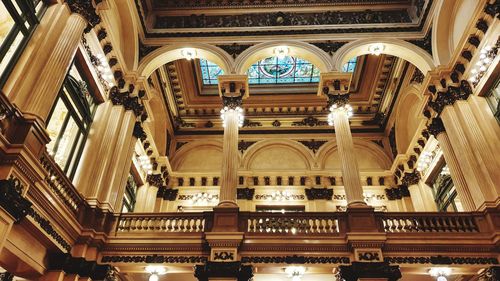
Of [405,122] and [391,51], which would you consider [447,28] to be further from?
[405,122]

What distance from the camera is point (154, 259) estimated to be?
335 inches

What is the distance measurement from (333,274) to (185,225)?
3831 mm

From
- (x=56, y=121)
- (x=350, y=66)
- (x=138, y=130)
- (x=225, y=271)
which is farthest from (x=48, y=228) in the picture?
(x=350, y=66)

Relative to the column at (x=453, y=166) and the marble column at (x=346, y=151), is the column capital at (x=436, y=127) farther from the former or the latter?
the marble column at (x=346, y=151)

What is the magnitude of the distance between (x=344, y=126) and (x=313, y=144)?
4783mm

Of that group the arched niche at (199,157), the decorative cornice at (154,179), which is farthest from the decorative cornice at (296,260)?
the arched niche at (199,157)

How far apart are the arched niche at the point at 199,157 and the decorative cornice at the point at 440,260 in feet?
26.3

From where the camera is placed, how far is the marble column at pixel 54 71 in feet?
21.8

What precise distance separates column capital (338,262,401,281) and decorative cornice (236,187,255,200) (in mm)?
6147

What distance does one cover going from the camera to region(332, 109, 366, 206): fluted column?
30.5 ft

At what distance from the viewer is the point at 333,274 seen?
28.8 ft

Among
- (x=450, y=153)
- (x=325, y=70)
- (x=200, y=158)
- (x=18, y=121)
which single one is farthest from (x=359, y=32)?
(x=18, y=121)

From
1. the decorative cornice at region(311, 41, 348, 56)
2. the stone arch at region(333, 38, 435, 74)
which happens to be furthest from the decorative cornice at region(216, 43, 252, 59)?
the stone arch at region(333, 38, 435, 74)

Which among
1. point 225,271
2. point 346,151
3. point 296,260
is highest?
point 346,151
